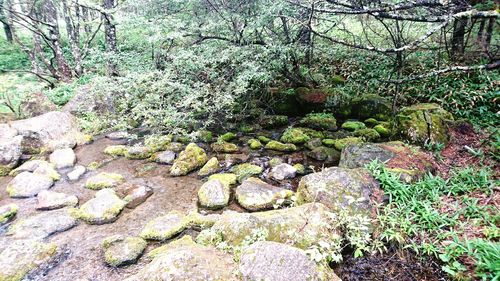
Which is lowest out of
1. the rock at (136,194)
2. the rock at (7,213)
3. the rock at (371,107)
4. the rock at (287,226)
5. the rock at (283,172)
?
the rock at (7,213)

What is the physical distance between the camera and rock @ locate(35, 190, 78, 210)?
4805 mm

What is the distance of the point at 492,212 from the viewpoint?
126 inches

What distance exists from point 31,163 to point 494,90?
10293 mm

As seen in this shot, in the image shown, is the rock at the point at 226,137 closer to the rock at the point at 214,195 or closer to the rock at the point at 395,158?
the rock at the point at 214,195

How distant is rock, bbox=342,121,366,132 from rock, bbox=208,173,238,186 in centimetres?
360

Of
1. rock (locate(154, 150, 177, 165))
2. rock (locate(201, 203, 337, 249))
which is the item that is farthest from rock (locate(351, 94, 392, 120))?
rock (locate(154, 150, 177, 165))

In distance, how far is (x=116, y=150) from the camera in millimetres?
6957

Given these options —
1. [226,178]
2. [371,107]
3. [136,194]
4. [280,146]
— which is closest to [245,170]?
[226,178]

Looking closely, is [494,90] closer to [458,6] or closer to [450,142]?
[450,142]

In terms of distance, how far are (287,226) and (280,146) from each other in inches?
139

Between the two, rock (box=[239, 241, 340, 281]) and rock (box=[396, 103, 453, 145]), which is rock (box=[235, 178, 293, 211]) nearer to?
rock (box=[239, 241, 340, 281])

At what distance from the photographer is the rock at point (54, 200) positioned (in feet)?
15.8

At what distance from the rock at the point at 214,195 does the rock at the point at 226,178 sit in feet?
0.72

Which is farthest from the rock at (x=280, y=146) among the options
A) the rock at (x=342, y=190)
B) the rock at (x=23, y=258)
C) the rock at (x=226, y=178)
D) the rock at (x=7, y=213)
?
the rock at (x=7, y=213)
